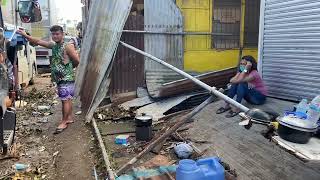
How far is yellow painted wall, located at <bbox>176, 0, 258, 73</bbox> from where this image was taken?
8.76 metres

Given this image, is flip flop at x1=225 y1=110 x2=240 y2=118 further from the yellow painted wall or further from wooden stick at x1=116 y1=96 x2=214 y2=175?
the yellow painted wall

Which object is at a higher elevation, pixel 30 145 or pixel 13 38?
pixel 13 38

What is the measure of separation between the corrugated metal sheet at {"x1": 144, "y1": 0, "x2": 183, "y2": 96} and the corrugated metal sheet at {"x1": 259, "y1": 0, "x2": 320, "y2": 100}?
229cm

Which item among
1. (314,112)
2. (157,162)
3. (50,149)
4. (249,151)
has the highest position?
(314,112)

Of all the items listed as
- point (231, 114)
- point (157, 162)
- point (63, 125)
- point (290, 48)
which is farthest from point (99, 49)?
point (290, 48)

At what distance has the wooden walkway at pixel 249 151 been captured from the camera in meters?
4.18

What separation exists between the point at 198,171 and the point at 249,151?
152cm

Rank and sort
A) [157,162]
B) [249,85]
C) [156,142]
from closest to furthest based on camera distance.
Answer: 1. [156,142]
2. [157,162]
3. [249,85]

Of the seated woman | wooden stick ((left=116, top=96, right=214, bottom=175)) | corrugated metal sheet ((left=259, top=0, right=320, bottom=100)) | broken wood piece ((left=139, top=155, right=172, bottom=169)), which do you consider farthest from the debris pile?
corrugated metal sheet ((left=259, top=0, right=320, bottom=100))

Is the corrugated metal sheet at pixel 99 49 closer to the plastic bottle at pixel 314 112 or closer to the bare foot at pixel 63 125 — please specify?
the bare foot at pixel 63 125

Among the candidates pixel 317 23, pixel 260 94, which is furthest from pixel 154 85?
pixel 317 23

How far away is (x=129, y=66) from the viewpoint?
343 inches

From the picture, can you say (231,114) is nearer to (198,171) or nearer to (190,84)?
(190,84)

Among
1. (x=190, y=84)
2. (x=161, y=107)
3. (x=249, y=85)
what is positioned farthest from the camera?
(x=190, y=84)
